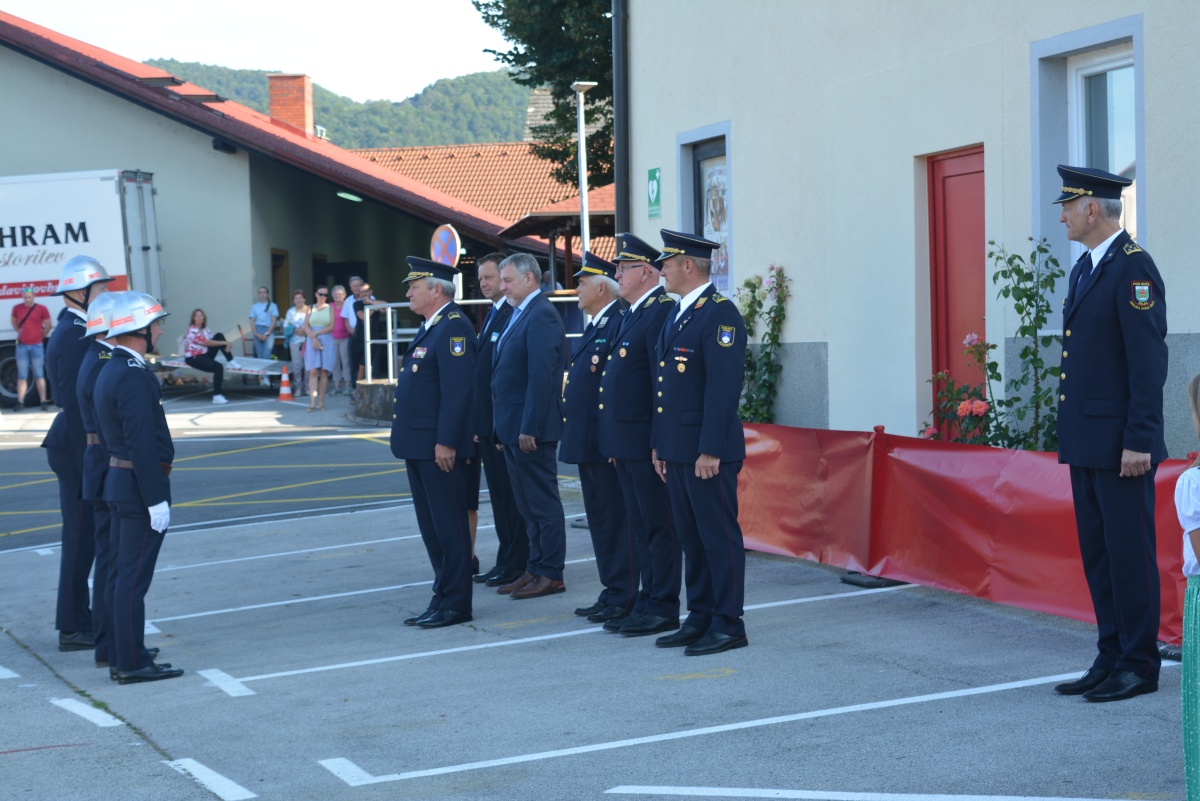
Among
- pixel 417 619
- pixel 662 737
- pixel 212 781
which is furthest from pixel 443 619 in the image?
pixel 212 781

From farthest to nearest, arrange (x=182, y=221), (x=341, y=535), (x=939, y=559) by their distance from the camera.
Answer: (x=182, y=221) < (x=341, y=535) < (x=939, y=559)

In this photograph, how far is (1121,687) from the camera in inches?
233

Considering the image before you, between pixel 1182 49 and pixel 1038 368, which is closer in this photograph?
pixel 1182 49

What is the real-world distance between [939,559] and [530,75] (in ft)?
73.2

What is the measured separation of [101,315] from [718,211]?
6386mm

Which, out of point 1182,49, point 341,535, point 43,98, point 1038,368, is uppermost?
point 43,98

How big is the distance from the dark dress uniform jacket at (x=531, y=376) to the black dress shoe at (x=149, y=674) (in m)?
2.53

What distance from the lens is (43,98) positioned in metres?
29.3

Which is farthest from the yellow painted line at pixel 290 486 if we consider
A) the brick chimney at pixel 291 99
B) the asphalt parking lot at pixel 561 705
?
the brick chimney at pixel 291 99

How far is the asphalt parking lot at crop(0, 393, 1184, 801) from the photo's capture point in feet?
17.3

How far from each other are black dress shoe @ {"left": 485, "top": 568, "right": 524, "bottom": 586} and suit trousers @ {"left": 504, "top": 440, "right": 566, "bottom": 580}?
1.69ft

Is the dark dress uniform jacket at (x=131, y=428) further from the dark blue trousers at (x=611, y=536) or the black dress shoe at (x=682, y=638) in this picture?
the black dress shoe at (x=682, y=638)

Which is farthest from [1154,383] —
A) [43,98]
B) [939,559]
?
[43,98]

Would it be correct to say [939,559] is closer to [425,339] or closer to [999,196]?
[999,196]
